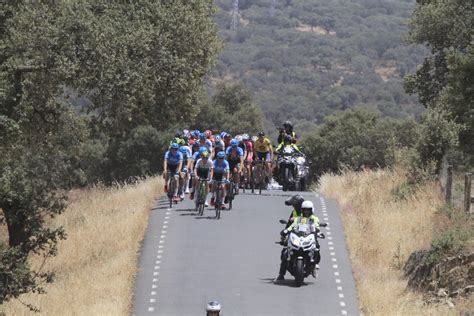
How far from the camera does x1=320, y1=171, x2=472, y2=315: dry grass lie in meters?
23.6

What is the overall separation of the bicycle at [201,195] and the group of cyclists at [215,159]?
16cm

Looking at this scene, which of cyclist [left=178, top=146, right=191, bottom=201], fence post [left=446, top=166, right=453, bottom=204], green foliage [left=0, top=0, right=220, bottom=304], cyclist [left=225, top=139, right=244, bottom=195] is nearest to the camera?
fence post [left=446, top=166, right=453, bottom=204]

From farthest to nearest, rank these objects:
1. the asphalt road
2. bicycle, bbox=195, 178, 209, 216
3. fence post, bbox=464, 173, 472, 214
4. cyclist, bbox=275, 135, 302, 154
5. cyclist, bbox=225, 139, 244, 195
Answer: cyclist, bbox=275, 135, 302, 154
cyclist, bbox=225, 139, 244, 195
bicycle, bbox=195, 178, 209, 216
fence post, bbox=464, 173, 472, 214
the asphalt road

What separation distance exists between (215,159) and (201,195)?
4.29 feet

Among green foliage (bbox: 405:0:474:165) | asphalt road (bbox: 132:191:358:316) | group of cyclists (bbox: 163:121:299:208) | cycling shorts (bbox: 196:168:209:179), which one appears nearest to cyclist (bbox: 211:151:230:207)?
group of cyclists (bbox: 163:121:299:208)

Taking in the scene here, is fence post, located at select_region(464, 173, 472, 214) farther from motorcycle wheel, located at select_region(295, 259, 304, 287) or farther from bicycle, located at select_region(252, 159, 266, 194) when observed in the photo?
bicycle, located at select_region(252, 159, 266, 194)

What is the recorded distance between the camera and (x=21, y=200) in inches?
1230

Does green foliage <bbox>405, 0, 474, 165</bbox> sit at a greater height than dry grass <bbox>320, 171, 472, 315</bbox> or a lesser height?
greater

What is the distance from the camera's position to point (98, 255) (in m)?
29.8

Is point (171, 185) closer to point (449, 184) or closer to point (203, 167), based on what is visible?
point (203, 167)

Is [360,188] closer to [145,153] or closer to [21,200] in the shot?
[21,200]

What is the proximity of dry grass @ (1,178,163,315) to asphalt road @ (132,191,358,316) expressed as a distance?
1.31 ft

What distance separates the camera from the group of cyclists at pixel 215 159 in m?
30.8

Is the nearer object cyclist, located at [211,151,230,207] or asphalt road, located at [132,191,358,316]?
asphalt road, located at [132,191,358,316]
